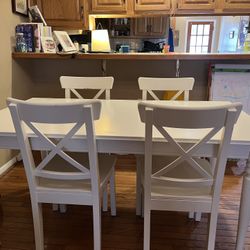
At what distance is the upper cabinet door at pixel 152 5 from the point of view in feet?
9.91

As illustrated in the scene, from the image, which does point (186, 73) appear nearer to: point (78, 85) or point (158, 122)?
point (78, 85)

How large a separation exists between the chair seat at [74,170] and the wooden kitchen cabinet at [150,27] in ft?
14.6

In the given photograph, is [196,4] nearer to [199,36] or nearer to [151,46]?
[151,46]

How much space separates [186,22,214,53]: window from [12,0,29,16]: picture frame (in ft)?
15.8

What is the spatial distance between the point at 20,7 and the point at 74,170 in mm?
2105

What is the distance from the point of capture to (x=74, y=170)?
1.43m

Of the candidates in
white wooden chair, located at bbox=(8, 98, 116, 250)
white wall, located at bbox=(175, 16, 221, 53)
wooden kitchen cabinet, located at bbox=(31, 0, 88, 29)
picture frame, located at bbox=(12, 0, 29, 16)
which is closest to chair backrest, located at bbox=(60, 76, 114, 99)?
white wooden chair, located at bbox=(8, 98, 116, 250)

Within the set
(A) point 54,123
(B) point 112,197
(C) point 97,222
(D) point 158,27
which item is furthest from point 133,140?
(D) point 158,27

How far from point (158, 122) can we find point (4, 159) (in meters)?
1.96

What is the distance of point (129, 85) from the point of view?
2.93m

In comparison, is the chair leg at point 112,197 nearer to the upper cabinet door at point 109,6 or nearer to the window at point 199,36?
the upper cabinet door at point 109,6

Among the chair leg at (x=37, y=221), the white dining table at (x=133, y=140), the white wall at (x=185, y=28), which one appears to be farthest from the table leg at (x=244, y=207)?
the white wall at (x=185, y=28)

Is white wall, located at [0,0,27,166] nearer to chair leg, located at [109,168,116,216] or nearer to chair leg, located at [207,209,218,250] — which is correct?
chair leg, located at [109,168,116,216]

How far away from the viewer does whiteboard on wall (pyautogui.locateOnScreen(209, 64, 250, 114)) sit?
2646 mm
